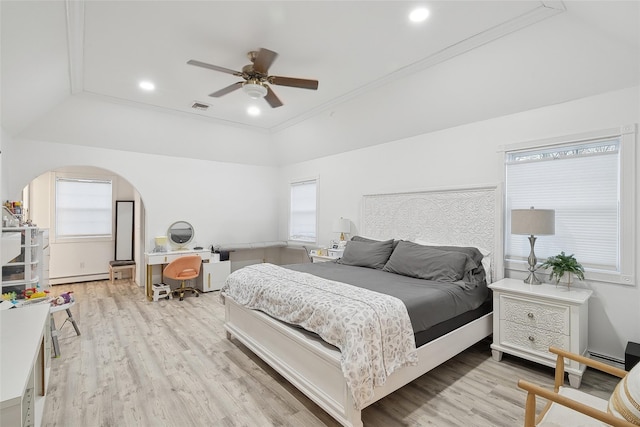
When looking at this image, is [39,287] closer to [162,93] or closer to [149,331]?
[149,331]

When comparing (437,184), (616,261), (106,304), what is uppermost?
(437,184)

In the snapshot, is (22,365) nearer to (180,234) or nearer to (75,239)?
(180,234)

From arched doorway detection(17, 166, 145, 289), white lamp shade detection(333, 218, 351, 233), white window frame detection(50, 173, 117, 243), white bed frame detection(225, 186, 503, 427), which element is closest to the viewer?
white bed frame detection(225, 186, 503, 427)

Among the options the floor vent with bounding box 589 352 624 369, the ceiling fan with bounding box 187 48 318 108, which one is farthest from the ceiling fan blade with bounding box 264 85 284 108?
the floor vent with bounding box 589 352 624 369

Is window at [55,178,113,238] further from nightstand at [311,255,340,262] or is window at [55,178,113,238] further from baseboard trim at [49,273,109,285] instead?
nightstand at [311,255,340,262]

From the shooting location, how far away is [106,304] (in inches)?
195

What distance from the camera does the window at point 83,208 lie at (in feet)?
20.4

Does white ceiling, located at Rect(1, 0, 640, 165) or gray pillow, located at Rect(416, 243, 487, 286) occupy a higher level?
white ceiling, located at Rect(1, 0, 640, 165)

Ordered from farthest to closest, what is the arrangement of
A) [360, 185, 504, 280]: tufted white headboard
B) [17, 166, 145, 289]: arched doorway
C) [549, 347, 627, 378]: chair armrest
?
[17, 166, 145, 289]: arched doorway < [360, 185, 504, 280]: tufted white headboard < [549, 347, 627, 378]: chair armrest

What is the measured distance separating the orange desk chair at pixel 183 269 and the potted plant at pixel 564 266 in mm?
4911

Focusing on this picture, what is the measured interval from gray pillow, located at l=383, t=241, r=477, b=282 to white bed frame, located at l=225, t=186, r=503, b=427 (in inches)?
19.6

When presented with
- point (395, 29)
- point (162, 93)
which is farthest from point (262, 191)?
point (395, 29)

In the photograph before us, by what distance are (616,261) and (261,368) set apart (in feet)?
11.2

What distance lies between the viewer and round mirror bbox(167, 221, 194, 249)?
5.65 metres
